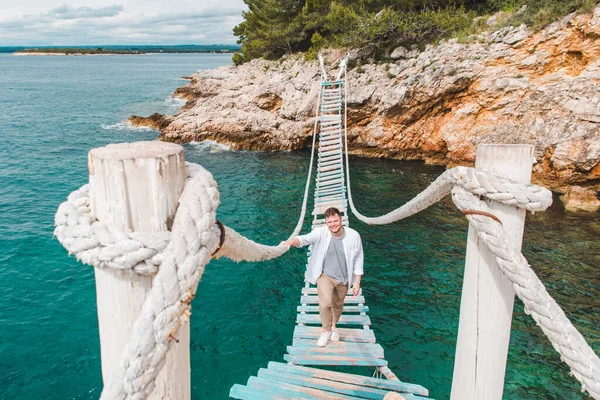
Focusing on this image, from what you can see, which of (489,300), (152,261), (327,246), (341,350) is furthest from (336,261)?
(152,261)

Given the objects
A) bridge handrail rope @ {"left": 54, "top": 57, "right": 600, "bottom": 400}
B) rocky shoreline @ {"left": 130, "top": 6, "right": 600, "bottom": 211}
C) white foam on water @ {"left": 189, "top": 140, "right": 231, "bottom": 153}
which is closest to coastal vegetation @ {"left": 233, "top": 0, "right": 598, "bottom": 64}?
rocky shoreline @ {"left": 130, "top": 6, "right": 600, "bottom": 211}

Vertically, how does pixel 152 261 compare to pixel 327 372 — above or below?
above

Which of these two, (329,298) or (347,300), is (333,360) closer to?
(329,298)

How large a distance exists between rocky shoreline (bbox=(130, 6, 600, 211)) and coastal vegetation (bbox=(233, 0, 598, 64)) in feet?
2.47

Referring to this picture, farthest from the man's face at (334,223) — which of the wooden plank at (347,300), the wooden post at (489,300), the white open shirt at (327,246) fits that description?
the wooden post at (489,300)

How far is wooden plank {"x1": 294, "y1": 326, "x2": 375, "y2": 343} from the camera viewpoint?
5062 millimetres

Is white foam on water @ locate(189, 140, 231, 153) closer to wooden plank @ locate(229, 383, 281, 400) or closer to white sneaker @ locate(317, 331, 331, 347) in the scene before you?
white sneaker @ locate(317, 331, 331, 347)

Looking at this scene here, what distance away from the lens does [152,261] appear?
998mm

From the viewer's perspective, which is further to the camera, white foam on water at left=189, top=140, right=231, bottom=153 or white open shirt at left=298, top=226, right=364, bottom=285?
white foam on water at left=189, top=140, right=231, bottom=153

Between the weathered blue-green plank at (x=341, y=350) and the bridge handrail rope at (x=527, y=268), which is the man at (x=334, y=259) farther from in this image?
the bridge handrail rope at (x=527, y=268)

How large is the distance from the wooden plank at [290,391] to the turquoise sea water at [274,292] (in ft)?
8.33

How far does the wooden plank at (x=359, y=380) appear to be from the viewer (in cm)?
409

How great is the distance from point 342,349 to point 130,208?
443 cm

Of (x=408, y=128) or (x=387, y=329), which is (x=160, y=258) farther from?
(x=408, y=128)
